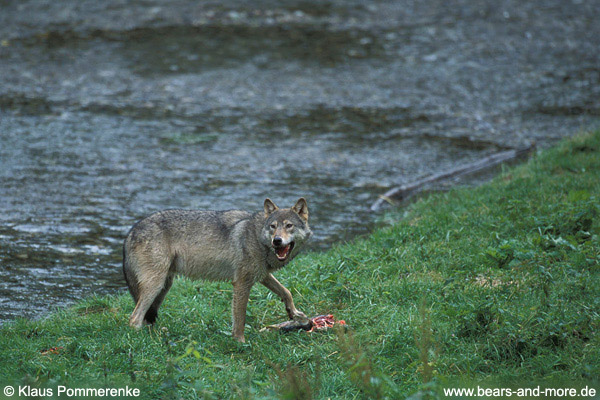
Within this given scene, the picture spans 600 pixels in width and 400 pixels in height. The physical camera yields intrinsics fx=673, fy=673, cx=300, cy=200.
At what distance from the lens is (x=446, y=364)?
222 inches

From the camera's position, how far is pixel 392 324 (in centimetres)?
632

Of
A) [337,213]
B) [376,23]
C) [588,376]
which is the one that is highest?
[376,23]

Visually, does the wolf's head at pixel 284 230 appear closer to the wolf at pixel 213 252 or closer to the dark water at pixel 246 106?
the wolf at pixel 213 252

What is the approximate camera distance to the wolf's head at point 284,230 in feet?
21.0

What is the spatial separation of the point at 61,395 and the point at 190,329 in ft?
6.94

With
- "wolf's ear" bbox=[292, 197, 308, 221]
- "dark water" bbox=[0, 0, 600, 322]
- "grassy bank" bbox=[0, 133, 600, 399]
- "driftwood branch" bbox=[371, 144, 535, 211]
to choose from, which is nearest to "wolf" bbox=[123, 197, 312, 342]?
"wolf's ear" bbox=[292, 197, 308, 221]

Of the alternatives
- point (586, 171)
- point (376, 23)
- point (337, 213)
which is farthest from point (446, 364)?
point (376, 23)

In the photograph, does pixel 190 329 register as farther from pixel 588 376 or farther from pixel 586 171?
pixel 586 171

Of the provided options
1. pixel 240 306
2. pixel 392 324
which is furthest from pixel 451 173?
pixel 240 306

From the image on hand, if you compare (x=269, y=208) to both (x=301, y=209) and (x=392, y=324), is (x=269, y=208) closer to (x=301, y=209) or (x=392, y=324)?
(x=301, y=209)

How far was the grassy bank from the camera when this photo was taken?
5.21 metres

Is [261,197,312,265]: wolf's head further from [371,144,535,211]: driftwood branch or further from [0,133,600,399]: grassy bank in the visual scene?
[371,144,535,211]: driftwood branch

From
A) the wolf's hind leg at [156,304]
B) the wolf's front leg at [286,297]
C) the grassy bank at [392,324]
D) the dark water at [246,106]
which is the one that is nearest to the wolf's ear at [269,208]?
the wolf's front leg at [286,297]

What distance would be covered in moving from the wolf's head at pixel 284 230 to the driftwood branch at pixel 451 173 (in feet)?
12.2
